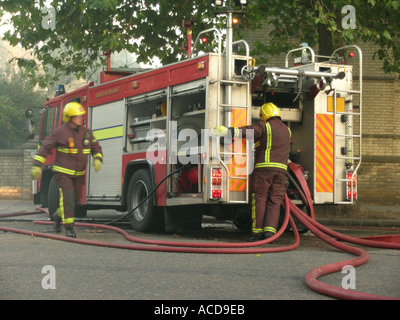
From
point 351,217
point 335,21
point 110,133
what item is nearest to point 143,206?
point 110,133

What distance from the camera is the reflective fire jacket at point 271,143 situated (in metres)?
9.21

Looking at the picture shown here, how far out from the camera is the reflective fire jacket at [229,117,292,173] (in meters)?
9.21

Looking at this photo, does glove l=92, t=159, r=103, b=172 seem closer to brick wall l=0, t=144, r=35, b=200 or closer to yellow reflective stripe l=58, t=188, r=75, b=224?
yellow reflective stripe l=58, t=188, r=75, b=224

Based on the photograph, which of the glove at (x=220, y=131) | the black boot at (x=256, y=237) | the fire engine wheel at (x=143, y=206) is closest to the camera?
the glove at (x=220, y=131)

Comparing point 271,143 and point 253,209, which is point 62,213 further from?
point 271,143

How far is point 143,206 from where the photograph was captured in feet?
36.6

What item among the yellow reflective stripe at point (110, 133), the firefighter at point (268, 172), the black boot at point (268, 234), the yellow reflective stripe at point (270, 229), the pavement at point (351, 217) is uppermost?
the yellow reflective stripe at point (110, 133)

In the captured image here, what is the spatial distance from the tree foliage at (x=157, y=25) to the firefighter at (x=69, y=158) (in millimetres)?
4827

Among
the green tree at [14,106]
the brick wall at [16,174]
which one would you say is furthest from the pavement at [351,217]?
the green tree at [14,106]

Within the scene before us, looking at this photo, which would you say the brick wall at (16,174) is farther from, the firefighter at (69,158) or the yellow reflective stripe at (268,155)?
the yellow reflective stripe at (268,155)

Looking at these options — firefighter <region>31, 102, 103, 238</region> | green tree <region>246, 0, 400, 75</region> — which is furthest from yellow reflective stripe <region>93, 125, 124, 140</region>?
green tree <region>246, 0, 400, 75</region>

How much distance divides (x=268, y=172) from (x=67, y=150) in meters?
2.87
